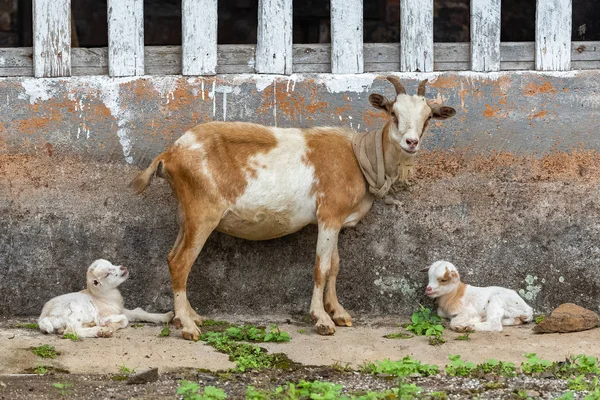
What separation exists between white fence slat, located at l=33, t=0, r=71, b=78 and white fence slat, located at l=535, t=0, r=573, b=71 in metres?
3.97

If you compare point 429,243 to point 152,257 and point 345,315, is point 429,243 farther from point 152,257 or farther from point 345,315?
point 152,257

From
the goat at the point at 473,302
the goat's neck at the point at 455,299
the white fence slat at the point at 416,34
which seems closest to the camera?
the goat at the point at 473,302

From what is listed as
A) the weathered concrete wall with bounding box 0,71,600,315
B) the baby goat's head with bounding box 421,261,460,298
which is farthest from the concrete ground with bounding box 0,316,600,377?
the weathered concrete wall with bounding box 0,71,600,315

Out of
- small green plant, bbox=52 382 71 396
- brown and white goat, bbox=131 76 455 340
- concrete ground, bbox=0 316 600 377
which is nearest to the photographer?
small green plant, bbox=52 382 71 396

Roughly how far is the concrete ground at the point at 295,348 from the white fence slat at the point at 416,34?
7.52 ft

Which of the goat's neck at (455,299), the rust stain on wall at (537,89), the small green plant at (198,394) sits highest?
the rust stain on wall at (537,89)

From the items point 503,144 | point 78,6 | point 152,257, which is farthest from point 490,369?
point 78,6

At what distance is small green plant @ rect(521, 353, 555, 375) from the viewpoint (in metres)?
8.53

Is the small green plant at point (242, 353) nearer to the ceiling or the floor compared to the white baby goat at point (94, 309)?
nearer to the floor

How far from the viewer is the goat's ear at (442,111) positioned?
384 inches

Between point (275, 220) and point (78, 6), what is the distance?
296 inches

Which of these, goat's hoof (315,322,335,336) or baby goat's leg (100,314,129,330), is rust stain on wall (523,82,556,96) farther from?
baby goat's leg (100,314,129,330)

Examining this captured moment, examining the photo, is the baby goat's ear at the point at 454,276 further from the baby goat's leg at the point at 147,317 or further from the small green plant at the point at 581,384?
the baby goat's leg at the point at 147,317

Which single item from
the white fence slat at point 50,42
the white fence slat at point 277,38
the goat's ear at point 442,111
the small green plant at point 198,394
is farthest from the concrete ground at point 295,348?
the white fence slat at point 277,38
